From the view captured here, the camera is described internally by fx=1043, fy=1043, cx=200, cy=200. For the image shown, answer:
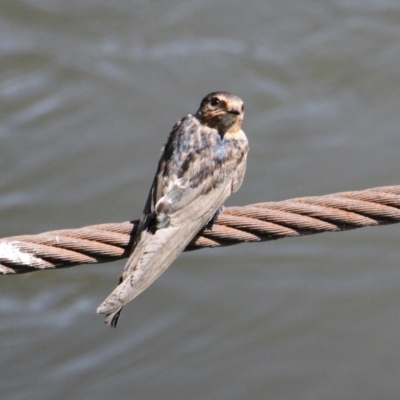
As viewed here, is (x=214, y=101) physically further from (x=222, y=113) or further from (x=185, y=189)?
(x=185, y=189)

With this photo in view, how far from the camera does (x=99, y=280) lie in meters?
8.54

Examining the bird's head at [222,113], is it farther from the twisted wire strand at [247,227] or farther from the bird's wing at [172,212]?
the twisted wire strand at [247,227]

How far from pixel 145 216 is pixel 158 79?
5594 mm

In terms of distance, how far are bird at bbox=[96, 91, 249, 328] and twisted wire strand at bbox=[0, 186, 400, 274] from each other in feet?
0.43

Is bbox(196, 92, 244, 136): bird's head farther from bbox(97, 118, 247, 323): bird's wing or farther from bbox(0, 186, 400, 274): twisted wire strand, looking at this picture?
bbox(0, 186, 400, 274): twisted wire strand

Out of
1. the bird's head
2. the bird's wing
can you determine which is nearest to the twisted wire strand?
the bird's wing

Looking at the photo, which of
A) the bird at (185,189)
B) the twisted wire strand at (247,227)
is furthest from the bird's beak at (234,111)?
the twisted wire strand at (247,227)

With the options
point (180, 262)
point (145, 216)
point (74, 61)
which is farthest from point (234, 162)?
point (74, 61)

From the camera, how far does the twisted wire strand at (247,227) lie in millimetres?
3922

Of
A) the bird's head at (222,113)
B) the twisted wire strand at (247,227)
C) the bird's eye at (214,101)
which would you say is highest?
the bird's eye at (214,101)

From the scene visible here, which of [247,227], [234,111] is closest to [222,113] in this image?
[234,111]

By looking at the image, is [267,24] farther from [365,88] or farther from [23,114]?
[23,114]

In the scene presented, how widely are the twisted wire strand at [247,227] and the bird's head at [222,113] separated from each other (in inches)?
49.9

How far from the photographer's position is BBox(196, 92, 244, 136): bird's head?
17.7 ft
